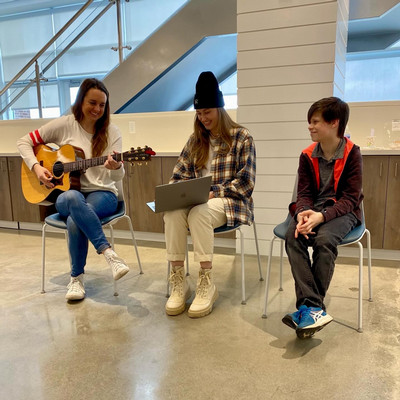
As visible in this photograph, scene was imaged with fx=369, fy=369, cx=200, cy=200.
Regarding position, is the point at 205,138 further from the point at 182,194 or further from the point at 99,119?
the point at 99,119

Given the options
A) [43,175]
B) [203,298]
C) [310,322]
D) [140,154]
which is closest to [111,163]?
[140,154]

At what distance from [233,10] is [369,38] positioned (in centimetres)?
191

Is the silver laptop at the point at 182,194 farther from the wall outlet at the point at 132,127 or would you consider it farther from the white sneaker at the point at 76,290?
the wall outlet at the point at 132,127

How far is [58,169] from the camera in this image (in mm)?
2123

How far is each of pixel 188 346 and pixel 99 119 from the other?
54.2 inches

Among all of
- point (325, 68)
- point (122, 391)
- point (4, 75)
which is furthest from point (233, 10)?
point (4, 75)

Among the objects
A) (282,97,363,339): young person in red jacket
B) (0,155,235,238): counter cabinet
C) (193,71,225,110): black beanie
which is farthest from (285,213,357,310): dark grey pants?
(0,155,235,238): counter cabinet

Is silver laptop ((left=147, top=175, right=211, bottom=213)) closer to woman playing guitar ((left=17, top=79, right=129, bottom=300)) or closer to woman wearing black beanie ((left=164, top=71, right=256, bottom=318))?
woman wearing black beanie ((left=164, top=71, right=256, bottom=318))

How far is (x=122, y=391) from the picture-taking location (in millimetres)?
1305

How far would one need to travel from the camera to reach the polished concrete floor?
1.31m

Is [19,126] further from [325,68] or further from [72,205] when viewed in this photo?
[325,68]

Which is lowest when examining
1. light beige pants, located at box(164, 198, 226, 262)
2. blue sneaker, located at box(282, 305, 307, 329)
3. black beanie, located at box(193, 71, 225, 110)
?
blue sneaker, located at box(282, 305, 307, 329)

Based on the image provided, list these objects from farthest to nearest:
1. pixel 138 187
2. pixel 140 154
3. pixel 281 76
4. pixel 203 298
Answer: pixel 138 187, pixel 281 76, pixel 140 154, pixel 203 298

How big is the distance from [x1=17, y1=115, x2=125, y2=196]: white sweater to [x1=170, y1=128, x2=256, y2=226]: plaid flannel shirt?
22.9 inches
